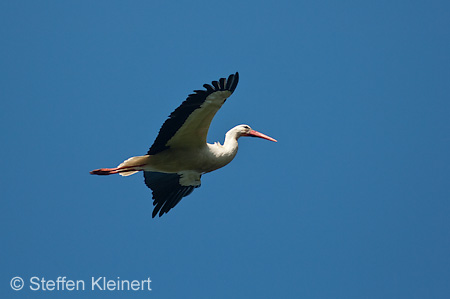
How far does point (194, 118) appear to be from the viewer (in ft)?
30.4

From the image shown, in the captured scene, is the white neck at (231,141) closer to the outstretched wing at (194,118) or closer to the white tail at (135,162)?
the outstretched wing at (194,118)

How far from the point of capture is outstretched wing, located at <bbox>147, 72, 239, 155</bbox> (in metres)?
9.03

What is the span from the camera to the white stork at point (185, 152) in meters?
9.08

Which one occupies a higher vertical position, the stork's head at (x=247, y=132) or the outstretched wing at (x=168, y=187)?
the stork's head at (x=247, y=132)

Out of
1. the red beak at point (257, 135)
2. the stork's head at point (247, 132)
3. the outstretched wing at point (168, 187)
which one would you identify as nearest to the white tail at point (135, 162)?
the outstretched wing at point (168, 187)

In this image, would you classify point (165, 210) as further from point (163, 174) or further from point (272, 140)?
point (272, 140)

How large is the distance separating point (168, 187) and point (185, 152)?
695 mm

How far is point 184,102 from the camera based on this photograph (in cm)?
902

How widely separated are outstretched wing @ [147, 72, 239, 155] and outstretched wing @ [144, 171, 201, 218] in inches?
21.2

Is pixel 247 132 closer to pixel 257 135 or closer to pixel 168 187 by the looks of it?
pixel 257 135

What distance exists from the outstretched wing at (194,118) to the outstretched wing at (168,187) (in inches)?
21.2

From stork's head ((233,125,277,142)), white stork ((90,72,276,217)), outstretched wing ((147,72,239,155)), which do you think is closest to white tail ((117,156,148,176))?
white stork ((90,72,276,217))

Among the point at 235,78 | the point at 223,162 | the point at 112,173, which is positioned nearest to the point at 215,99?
the point at 235,78

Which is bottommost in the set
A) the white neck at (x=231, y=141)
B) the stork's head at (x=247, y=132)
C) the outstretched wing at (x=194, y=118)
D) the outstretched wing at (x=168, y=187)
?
the outstretched wing at (x=168, y=187)
